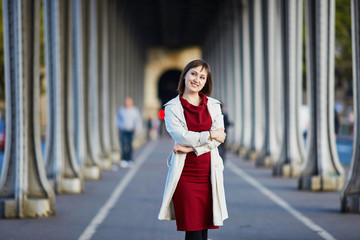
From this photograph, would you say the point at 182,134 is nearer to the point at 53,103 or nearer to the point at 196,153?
the point at 196,153

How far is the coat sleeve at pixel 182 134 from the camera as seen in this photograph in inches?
276

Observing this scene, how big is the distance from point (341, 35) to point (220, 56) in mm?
7538

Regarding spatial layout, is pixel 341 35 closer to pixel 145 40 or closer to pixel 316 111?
pixel 145 40

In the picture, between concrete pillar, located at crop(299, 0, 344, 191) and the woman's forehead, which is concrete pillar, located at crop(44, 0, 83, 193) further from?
the woman's forehead

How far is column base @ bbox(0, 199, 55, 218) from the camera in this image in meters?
12.2

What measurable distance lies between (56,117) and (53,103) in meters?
0.28

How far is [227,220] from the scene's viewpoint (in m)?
12.1

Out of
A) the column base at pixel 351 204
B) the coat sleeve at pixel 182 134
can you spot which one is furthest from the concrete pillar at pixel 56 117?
the coat sleeve at pixel 182 134

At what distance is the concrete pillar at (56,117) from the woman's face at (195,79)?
9640mm

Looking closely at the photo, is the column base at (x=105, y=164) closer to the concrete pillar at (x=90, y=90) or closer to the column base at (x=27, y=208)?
the concrete pillar at (x=90, y=90)

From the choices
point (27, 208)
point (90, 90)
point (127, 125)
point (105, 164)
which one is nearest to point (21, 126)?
point (27, 208)

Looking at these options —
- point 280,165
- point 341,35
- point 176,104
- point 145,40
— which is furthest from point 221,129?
point 145,40

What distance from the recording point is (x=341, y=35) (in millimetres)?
53344

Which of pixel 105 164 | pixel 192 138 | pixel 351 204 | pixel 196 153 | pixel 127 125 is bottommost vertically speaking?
pixel 105 164
